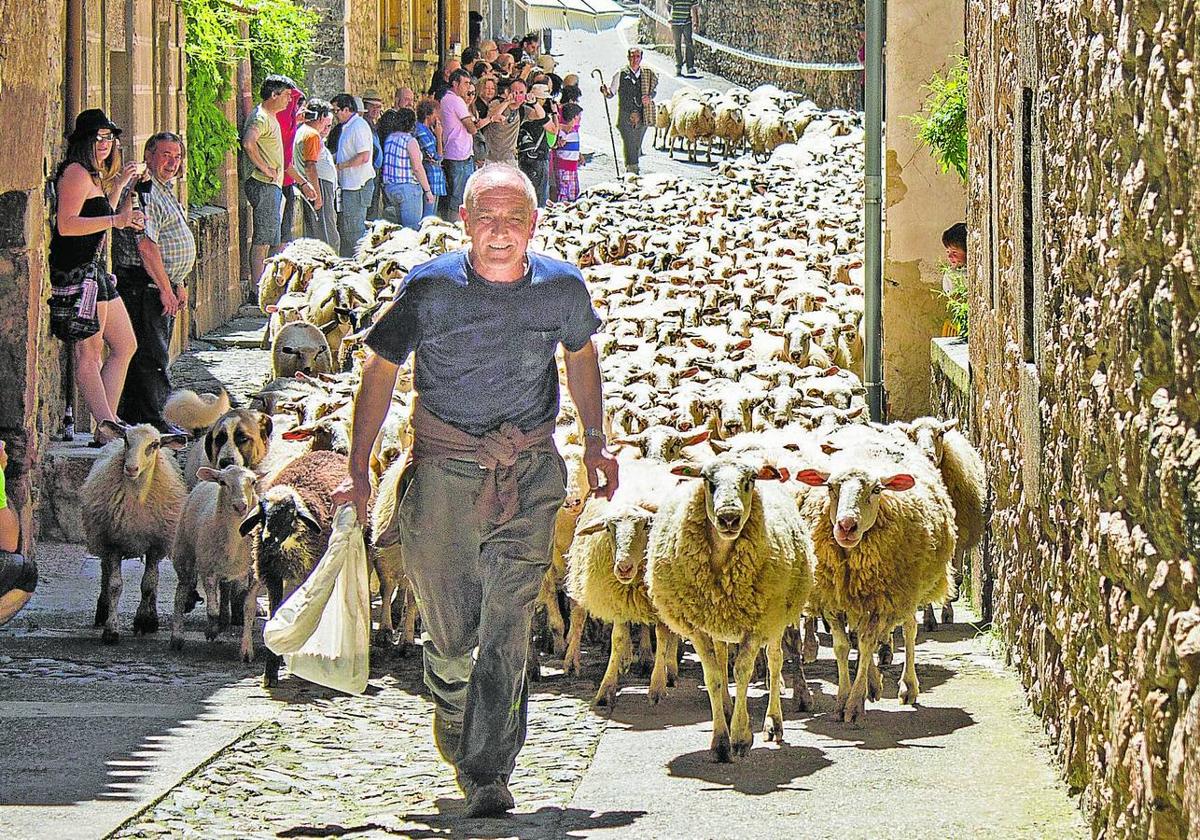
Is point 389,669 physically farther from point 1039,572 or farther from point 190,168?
point 190,168

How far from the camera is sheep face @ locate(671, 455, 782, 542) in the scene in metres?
7.12

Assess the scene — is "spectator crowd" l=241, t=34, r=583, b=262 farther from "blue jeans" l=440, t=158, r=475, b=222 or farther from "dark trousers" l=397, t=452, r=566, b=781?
"dark trousers" l=397, t=452, r=566, b=781

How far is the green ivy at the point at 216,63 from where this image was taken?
18125mm

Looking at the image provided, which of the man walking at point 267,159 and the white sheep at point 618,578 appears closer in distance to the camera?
the white sheep at point 618,578

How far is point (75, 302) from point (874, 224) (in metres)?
4.62

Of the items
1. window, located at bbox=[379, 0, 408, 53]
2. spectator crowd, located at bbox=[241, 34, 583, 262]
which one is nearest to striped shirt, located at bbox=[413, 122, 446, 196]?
spectator crowd, located at bbox=[241, 34, 583, 262]

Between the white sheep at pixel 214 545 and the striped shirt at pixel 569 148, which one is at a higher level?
the striped shirt at pixel 569 148

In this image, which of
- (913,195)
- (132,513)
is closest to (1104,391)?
(132,513)

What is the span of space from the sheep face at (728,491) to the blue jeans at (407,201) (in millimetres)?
14838

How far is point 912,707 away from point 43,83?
5.01 metres

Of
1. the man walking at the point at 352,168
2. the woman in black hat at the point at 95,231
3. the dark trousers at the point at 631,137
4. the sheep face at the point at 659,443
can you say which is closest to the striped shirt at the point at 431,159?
the man walking at the point at 352,168

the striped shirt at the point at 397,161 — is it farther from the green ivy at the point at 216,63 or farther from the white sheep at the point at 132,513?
the white sheep at the point at 132,513

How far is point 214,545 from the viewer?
8945 millimetres

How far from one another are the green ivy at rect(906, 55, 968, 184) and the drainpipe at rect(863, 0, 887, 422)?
593mm
